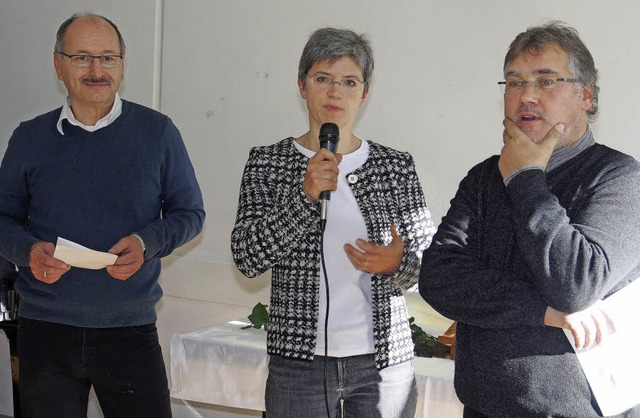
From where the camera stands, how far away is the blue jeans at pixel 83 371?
2793 mm

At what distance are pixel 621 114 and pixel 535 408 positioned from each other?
201 centimetres

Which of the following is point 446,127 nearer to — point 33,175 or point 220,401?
point 220,401

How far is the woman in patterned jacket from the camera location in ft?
7.24

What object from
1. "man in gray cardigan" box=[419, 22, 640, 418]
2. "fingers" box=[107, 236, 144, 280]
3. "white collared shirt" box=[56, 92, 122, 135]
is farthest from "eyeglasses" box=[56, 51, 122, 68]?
"man in gray cardigan" box=[419, 22, 640, 418]

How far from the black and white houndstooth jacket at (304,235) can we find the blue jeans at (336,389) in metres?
0.04

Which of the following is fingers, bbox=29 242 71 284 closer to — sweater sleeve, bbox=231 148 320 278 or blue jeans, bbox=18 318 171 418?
blue jeans, bbox=18 318 171 418

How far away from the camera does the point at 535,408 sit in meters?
1.78

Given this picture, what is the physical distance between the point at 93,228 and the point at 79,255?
237 mm

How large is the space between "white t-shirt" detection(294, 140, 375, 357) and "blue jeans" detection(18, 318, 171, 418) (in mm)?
886

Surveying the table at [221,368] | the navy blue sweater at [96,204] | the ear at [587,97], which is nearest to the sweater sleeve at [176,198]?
the navy blue sweater at [96,204]

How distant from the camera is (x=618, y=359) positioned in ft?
5.84

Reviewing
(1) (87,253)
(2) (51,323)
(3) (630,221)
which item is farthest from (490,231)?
(2) (51,323)

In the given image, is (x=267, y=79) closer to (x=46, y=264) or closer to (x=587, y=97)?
(x=46, y=264)

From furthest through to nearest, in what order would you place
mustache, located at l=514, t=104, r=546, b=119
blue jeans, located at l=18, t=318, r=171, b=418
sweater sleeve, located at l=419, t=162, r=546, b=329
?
blue jeans, located at l=18, t=318, r=171, b=418 → mustache, located at l=514, t=104, r=546, b=119 → sweater sleeve, located at l=419, t=162, r=546, b=329
